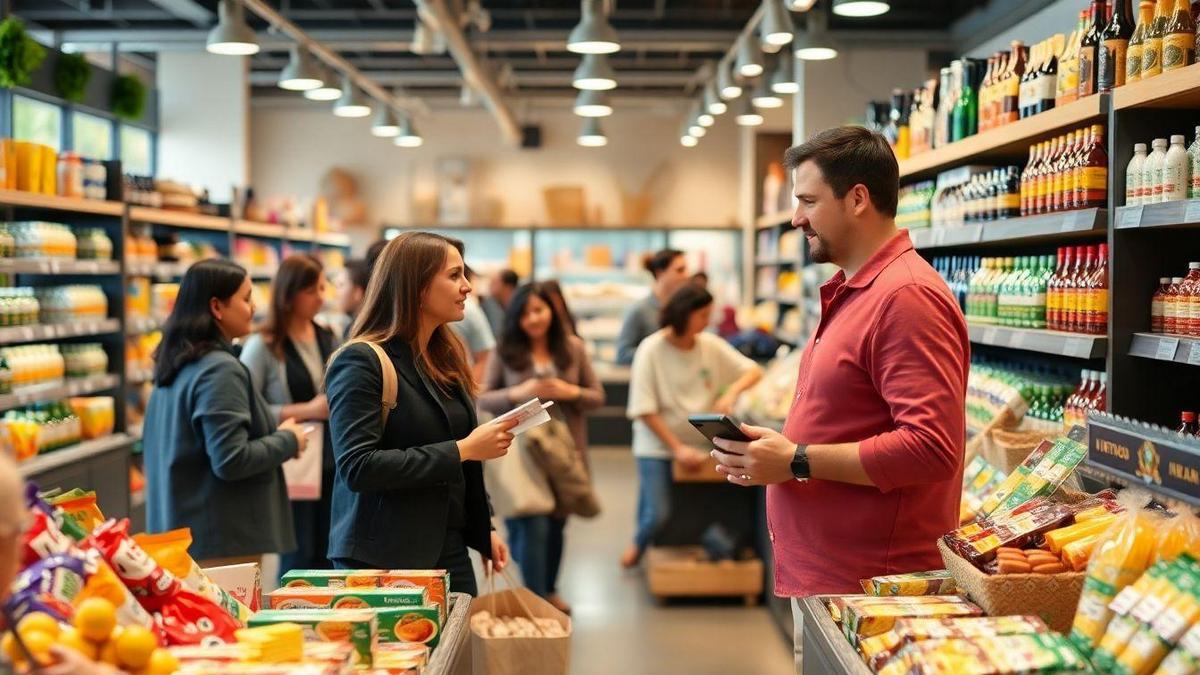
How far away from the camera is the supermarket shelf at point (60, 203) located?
5684mm

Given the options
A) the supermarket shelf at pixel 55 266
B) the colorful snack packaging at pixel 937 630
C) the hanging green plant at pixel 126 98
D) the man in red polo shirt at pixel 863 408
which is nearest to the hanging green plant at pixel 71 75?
the hanging green plant at pixel 126 98

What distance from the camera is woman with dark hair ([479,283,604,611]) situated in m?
5.83

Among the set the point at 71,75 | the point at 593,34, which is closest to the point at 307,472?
the point at 593,34

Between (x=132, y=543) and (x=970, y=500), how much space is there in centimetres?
256

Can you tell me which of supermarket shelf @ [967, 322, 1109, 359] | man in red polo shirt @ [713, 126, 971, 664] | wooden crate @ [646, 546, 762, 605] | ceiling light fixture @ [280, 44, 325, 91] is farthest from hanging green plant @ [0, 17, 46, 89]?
man in red polo shirt @ [713, 126, 971, 664]

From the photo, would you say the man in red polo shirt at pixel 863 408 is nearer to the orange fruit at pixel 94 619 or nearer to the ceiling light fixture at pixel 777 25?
the orange fruit at pixel 94 619

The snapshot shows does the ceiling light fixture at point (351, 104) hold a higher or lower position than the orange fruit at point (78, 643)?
higher

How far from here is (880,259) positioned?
2.71m

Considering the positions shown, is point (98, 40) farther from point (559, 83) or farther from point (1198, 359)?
point (1198, 359)

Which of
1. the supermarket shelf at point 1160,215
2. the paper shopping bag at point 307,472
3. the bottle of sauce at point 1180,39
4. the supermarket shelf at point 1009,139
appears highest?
the bottle of sauce at point 1180,39

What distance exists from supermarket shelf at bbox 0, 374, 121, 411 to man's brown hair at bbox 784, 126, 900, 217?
Answer: 4312 mm

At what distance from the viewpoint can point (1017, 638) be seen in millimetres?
2010

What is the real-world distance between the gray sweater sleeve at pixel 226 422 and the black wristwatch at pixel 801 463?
2009mm

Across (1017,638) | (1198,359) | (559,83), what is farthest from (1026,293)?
(559,83)
